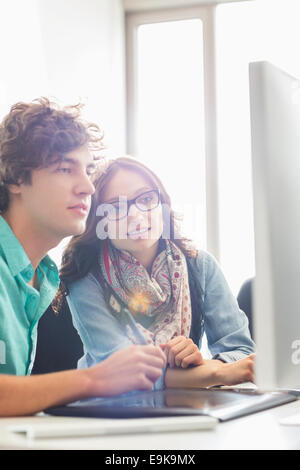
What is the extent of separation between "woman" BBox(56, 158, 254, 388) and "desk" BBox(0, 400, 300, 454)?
0.73 meters

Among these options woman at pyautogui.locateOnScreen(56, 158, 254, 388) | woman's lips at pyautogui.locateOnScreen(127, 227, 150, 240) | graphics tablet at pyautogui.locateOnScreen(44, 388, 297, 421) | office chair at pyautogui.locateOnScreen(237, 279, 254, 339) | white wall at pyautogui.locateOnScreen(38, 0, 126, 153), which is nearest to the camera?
graphics tablet at pyautogui.locateOnScreen(44, 388, 297, 421)

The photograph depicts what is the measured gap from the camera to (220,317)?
1.46 meters

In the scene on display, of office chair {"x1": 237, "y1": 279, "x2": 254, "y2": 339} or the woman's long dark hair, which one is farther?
office chair {"x1": 237, "y1": 279, "x2": 254, "y2": 339}

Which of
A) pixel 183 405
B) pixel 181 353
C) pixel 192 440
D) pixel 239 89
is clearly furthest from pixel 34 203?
pixel 239 89

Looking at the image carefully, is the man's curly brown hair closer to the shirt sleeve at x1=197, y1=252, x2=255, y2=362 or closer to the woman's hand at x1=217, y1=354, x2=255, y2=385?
the shirt sleeve at x1=197, y1=252, x2=255, y2=362

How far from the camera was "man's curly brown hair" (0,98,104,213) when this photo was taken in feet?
4.26

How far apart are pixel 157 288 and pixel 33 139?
52 centimetres

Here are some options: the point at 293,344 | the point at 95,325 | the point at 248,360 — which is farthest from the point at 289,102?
the point at 95,325

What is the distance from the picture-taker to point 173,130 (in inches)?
98.5

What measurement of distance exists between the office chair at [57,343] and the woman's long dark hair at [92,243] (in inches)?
1.4

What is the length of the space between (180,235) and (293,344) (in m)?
0.93
